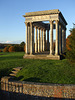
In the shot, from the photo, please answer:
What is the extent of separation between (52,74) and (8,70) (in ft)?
25.7

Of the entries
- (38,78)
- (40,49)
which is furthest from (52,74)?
(40,49)

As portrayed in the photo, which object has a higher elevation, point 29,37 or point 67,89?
point 29,37

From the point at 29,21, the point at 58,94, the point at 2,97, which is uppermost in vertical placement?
the point at 29,21

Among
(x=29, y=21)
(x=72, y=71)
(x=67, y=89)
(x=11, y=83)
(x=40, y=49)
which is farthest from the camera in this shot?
(x=40, y=49)

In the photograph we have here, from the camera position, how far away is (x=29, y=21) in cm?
3069

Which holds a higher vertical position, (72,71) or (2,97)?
(72,71)

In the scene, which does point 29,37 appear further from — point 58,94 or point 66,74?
point 58,94

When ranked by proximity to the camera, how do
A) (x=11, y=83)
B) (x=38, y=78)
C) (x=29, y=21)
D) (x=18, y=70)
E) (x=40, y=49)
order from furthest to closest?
(x=40, y=49) → (x=29, y=21) → (x=18, y=70) → (x=38, y=78) → (x=11, y=83)

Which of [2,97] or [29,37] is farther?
[29,37]

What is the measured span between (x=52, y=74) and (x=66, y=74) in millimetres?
1974

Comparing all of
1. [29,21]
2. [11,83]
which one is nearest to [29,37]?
[29,21]

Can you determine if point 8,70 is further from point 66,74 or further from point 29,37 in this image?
point 29,37

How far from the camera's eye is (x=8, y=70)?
20109mm

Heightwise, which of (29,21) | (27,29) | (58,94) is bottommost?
(58,94)
